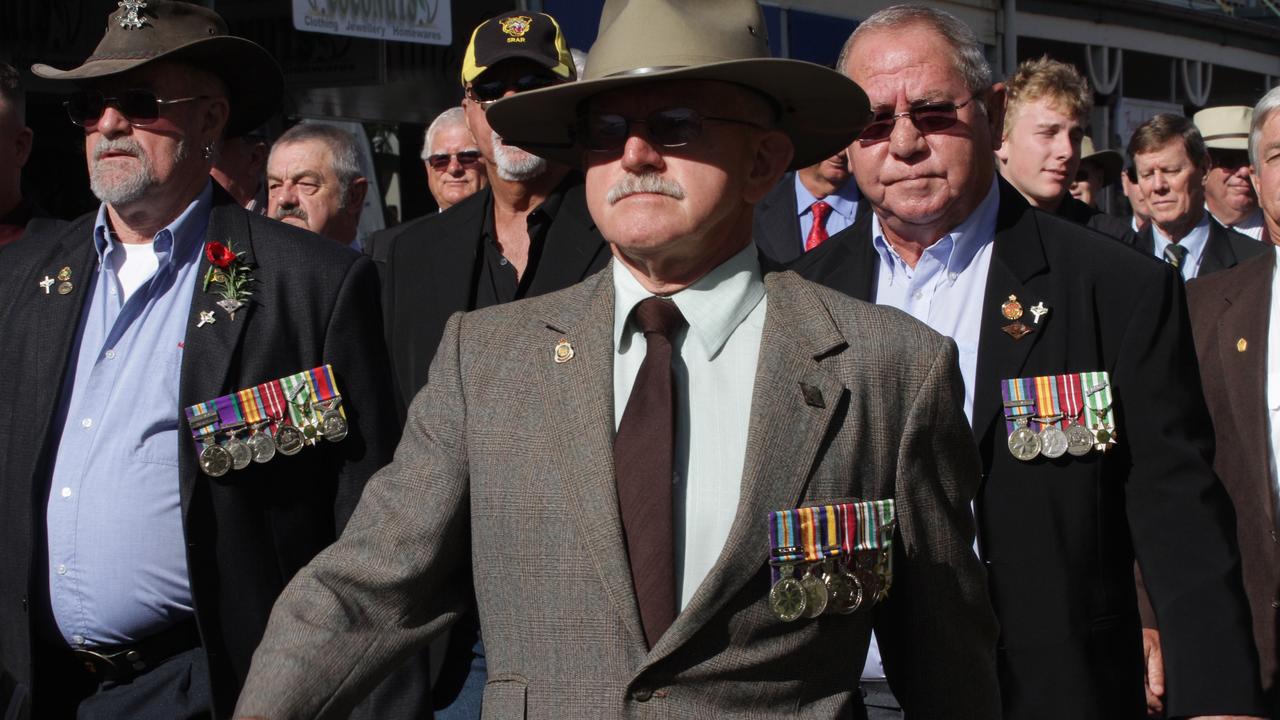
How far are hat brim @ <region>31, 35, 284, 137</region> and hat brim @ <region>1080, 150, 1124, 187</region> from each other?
6741mm

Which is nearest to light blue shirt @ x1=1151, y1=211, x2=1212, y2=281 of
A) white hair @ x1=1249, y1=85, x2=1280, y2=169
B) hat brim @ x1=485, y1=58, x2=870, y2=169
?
white hair @ x1=1249, y1=85, x2=1280, y2=169

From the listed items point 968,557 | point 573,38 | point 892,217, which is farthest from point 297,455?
point 573,38

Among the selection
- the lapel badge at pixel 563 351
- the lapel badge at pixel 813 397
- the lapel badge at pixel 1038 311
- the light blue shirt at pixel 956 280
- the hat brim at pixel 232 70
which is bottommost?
the lapel badge at pixel 813 397

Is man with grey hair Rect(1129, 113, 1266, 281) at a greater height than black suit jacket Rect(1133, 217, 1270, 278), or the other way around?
man with grey hair Rect(1129, 113, 1266, 281)

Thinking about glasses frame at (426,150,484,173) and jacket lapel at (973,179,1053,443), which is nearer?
jacket lapel at (973,179,1053,443)

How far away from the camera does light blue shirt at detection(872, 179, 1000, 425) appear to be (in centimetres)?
396

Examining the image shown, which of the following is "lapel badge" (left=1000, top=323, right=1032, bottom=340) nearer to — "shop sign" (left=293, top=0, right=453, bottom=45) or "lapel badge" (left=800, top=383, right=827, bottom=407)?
"lapel badge" (left=800, top=383, right=827, bottom=407)

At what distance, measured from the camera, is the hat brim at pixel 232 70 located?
13.8 feet

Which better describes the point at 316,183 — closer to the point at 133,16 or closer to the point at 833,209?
the point at 833,209

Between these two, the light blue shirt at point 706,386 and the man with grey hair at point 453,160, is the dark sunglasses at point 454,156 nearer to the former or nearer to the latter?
the man with grey hair at point 453,160

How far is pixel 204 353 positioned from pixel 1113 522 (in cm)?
216

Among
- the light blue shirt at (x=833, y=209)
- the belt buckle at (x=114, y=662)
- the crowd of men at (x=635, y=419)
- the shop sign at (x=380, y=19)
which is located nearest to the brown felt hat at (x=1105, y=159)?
the light blue shirt at (x=833, y=209)

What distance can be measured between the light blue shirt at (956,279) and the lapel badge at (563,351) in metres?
1.43

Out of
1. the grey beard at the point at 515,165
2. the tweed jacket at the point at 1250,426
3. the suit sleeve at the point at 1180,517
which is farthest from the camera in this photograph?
the grey beard at the point at 515,165
